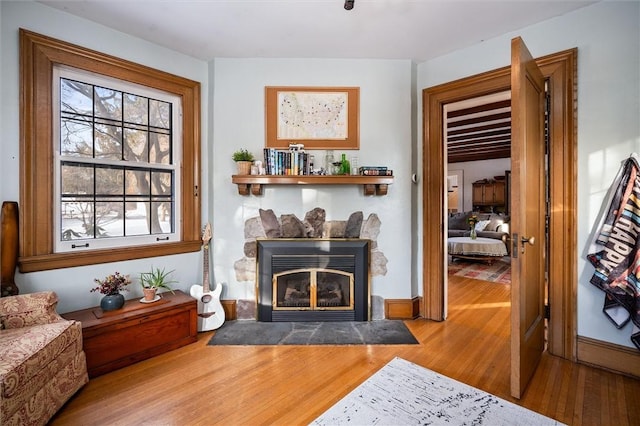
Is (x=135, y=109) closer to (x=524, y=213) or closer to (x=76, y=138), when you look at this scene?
(x=76, y=138)

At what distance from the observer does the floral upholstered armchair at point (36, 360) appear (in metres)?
1.33

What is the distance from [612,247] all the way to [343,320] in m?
2.09

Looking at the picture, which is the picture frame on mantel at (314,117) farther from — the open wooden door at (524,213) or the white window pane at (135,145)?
the open wooden door at (524,213)

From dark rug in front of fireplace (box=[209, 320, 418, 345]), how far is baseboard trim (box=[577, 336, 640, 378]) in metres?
1.17

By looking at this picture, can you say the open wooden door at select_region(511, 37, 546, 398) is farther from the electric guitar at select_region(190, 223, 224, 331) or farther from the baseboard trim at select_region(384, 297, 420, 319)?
the electric guitar at select_region(190, 223, 224, 331)

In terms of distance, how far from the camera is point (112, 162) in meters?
2.42

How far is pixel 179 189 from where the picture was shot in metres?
2.77

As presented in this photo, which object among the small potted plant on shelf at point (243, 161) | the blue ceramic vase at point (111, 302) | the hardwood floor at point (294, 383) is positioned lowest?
the hardwood floor at point (294, 383)

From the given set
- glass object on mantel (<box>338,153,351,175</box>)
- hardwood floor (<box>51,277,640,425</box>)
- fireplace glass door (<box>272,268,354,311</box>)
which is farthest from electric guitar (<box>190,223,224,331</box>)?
glass object on mantel (<box>338,153,351,175</box>)

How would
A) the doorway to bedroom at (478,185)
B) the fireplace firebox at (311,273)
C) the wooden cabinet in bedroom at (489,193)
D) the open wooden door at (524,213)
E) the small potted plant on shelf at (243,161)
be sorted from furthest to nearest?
the wooden cabinet in bedroom at (489,193), the doorway to bedroom at (478,185), the fireplace firebox at (311,273), the small potted plant on shelf at (243,161), the open wooden door at (524,213)

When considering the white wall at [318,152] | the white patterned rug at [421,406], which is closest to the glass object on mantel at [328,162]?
the white wall at [318,152]

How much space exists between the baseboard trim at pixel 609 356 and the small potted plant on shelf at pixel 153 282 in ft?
10.7

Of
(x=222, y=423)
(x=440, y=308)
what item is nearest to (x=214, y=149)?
(x=222, y=423)

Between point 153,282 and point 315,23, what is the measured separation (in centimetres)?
249
